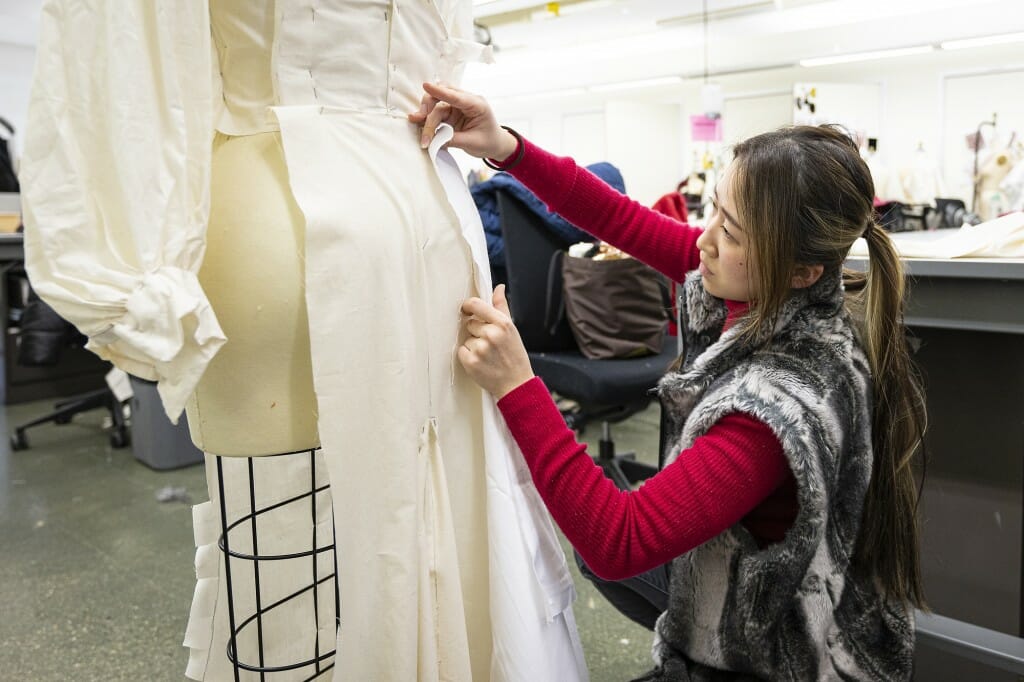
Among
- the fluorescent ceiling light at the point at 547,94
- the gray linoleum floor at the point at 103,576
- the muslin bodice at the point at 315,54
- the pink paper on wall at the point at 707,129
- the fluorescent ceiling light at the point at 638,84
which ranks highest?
the fluorescent ceiling light at the point at 547,94

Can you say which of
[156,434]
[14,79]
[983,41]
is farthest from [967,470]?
[14,79]

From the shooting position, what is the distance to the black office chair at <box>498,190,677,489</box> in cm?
225

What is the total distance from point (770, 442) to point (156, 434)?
2703mm

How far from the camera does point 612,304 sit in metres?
2.34

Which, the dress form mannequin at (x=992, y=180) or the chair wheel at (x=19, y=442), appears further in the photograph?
the dress form mannequin at (x=992, y=180)

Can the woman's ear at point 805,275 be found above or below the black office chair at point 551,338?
above

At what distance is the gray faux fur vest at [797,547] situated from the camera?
0.91m

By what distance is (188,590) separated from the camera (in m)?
2.12

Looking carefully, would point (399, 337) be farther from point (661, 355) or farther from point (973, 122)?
point (973, 122)

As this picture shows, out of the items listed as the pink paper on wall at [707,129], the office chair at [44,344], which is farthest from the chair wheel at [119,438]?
the pink paper on wall at [707,129]

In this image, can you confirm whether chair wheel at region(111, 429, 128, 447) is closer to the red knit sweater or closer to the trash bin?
the trash bin

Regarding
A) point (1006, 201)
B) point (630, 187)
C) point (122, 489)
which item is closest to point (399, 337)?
point (122, 489)

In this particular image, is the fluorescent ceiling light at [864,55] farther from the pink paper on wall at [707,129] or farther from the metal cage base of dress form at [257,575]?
the metal cage base of dress form at [257,575]

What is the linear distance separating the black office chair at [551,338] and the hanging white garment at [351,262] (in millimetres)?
1294
